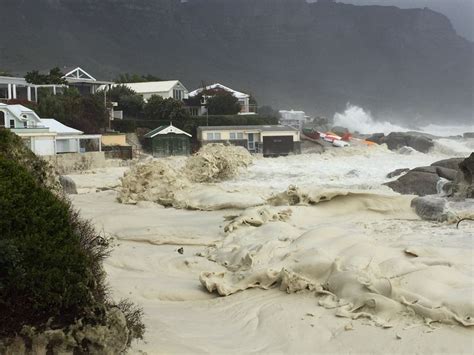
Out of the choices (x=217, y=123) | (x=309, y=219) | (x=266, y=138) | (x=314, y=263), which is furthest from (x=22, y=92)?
(x=314, y=263)

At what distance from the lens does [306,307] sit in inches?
289

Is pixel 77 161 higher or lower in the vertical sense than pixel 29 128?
lower

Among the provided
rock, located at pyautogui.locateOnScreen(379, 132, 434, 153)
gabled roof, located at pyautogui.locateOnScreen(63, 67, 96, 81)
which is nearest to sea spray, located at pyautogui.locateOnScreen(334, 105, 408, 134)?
rock, located at pyautogui.locateOnScreen(379, 132, 434, 153)

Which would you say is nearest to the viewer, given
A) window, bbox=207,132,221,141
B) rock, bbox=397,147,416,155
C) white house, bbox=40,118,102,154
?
white house, bbox=40,118,102,154

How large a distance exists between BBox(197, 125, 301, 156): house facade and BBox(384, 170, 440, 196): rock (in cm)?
2518

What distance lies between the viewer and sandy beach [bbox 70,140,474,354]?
6.29 metres

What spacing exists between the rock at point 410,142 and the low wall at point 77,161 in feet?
86.1

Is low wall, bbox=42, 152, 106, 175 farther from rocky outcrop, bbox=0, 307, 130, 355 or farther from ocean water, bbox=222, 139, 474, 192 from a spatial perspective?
rocky outcrop, bbox=0, 307, 130, 355

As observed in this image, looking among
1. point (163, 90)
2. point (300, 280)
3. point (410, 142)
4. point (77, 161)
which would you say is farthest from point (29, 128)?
point (300, 280)

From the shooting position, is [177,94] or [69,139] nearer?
[69,139]

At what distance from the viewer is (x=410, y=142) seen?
5197 centimetres

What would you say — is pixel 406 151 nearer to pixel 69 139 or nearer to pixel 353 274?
pixel 69 139

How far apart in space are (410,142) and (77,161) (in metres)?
28.5

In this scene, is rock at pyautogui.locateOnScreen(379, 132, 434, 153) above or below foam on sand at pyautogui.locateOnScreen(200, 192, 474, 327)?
above
